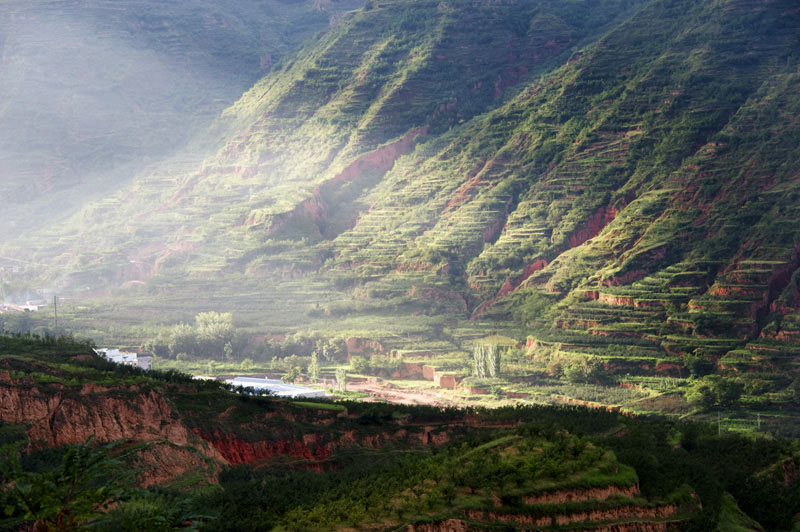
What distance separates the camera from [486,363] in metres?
82.1

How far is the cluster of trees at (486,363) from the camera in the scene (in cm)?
8081

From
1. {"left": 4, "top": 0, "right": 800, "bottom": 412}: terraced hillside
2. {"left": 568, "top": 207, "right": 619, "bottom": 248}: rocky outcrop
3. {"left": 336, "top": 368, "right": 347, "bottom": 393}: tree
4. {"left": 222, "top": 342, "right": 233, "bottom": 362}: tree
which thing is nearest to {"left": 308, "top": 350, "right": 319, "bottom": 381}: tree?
{"left": 336, "top": 368, "right": 347, "bottom": 393}: tree

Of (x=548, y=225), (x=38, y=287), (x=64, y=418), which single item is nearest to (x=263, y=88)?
(x=38, y=287)

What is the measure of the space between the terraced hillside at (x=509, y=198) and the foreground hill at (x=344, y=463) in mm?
28758

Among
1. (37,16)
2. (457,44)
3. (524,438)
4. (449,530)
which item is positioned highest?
(37,16)

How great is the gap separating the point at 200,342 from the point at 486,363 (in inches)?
1168

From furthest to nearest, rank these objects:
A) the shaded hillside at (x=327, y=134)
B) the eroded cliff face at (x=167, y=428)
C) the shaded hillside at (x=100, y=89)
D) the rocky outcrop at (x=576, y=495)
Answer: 1. the shaded hillside at (x=100, y=89)
2. the shaded hillside at (x=327, y=134)
3. the eroded cliff face at (x=167, y=428)
4. the rocky outcrop at (x=576, y=495)

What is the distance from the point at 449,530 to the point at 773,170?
70104mm

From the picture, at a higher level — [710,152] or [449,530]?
[710,152]

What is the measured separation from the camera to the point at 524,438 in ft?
A: 125

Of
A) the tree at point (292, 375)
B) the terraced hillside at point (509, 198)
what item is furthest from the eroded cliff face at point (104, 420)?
the terraced hillside at point (509, 198)

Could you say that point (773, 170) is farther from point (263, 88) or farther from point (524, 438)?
point (263, 88)

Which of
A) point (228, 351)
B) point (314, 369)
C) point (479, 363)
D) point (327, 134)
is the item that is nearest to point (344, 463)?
point (479, 363)

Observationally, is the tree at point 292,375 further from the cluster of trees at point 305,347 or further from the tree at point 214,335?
the tree at point 214,335
